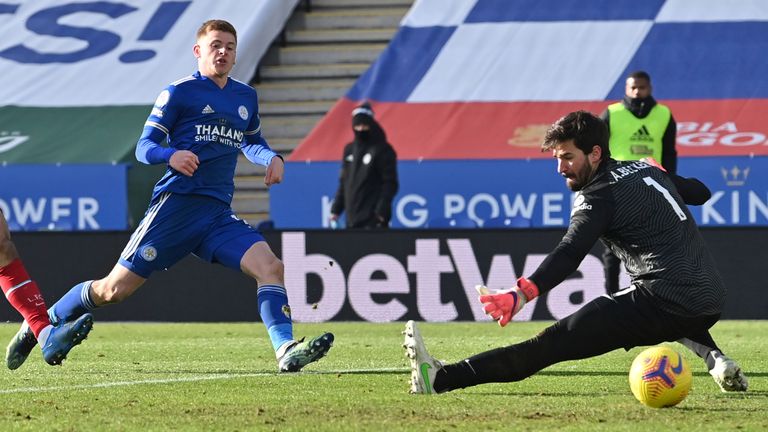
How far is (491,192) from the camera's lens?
18.2 metres

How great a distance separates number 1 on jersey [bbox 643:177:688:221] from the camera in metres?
6.61

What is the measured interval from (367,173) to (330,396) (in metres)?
Answer: 8.94

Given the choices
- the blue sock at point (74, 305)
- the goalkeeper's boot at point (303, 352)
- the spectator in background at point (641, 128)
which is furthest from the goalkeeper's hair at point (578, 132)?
the spectator in background at point (641, 128)

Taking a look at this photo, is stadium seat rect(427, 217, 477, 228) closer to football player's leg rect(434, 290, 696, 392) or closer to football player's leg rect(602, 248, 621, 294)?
football player's leg rect(602, 248, 621, 294)

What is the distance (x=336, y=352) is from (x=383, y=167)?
5788mm

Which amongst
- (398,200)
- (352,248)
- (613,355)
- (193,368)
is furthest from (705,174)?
(193,368)

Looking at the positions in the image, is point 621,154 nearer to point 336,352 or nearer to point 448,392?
point 336,352

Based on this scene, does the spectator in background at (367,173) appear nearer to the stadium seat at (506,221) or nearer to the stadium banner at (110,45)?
the stadium seat at (506,221)

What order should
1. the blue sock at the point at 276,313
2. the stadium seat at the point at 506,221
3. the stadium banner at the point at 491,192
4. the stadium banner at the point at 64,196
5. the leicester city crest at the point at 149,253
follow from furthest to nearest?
1. the stadium banner at the point at 64,196
2. the stadium banner at the point at 491,192
3. the stadium seat at the point at 506,221
4. the leicester city crest at the point at 149,253
5. the blue sock at the point at 276,313

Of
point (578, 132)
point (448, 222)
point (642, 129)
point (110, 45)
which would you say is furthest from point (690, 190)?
point (110, 45)

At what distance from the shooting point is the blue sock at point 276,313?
26.6ft

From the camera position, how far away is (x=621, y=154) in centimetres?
1184

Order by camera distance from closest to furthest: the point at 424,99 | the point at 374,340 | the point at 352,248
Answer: the point at 374,340, the point at 352,248, the point at 424,99

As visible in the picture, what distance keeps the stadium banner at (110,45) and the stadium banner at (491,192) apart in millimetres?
2846
